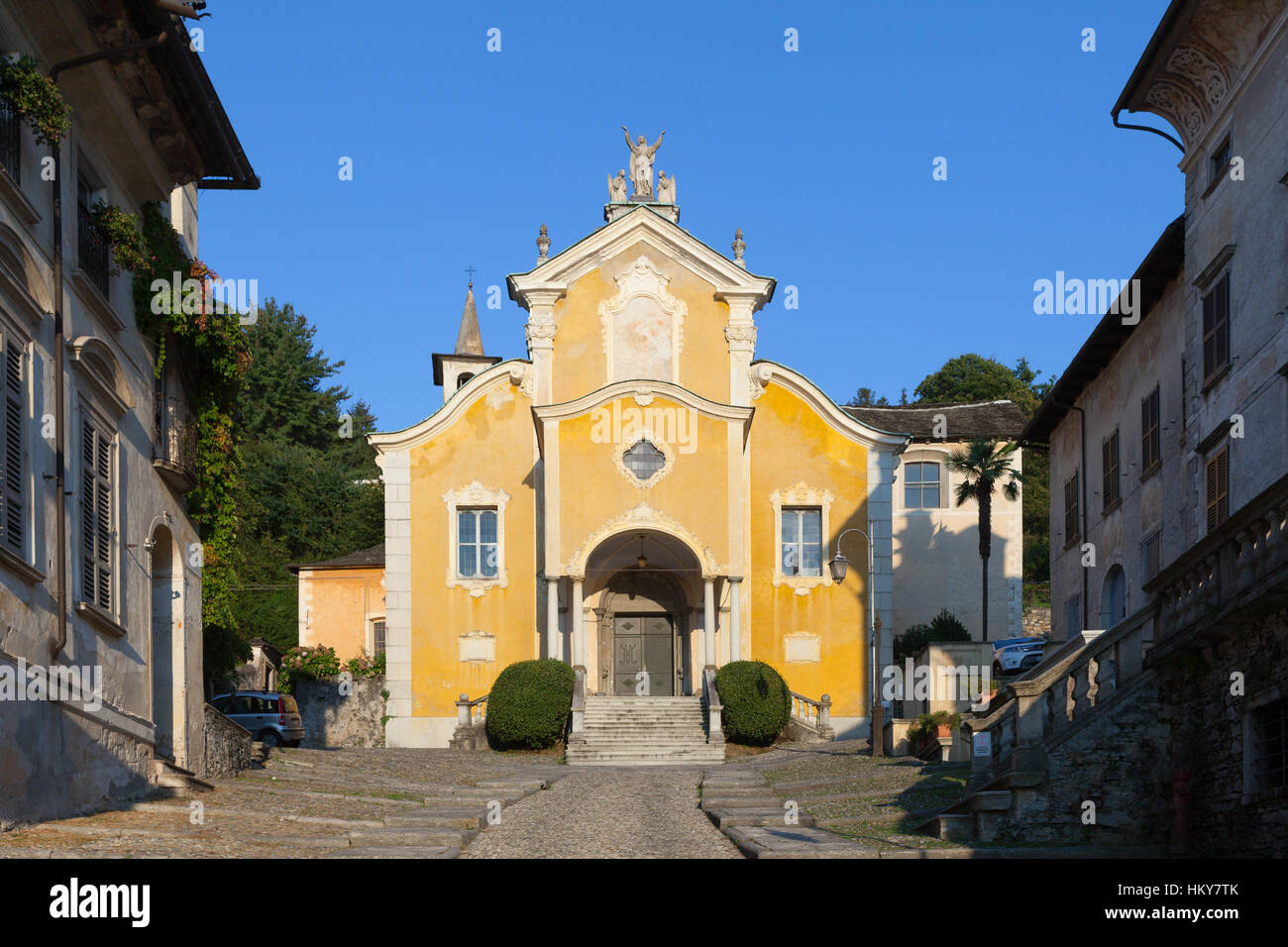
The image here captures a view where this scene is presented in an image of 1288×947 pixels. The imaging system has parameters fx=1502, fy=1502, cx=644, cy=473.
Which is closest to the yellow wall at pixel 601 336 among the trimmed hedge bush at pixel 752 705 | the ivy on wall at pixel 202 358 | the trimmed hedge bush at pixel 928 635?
the trimmed hedge bush at pixel 752 705

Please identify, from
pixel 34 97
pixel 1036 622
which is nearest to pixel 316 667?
pixel 1036 622

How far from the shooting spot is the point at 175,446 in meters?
20.4

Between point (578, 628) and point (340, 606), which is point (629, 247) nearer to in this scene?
point (578, 628)

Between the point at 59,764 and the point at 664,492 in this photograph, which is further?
the point at 664,492

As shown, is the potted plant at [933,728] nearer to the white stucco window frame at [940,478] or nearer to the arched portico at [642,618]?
the arched portico at [642,618]

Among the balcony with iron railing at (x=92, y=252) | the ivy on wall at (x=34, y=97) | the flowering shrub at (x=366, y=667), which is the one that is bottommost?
the flowering shrub at (x=366, y=667)

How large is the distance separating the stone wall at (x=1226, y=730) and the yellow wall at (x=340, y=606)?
38.6 metres

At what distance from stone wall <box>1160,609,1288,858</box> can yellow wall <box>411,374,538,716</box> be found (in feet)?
80.0

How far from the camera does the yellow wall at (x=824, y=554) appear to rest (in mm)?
37875

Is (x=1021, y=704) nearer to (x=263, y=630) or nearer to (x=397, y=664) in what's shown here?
(x=397, y=664)

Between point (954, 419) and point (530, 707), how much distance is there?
81.4 ft

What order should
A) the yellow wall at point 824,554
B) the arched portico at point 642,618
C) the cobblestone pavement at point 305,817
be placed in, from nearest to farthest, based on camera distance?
the cobblestone pavement at point 305,817 < the yellow wall at point 824,554 < the arched portico at point 642,618

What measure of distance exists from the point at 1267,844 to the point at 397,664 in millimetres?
27731
